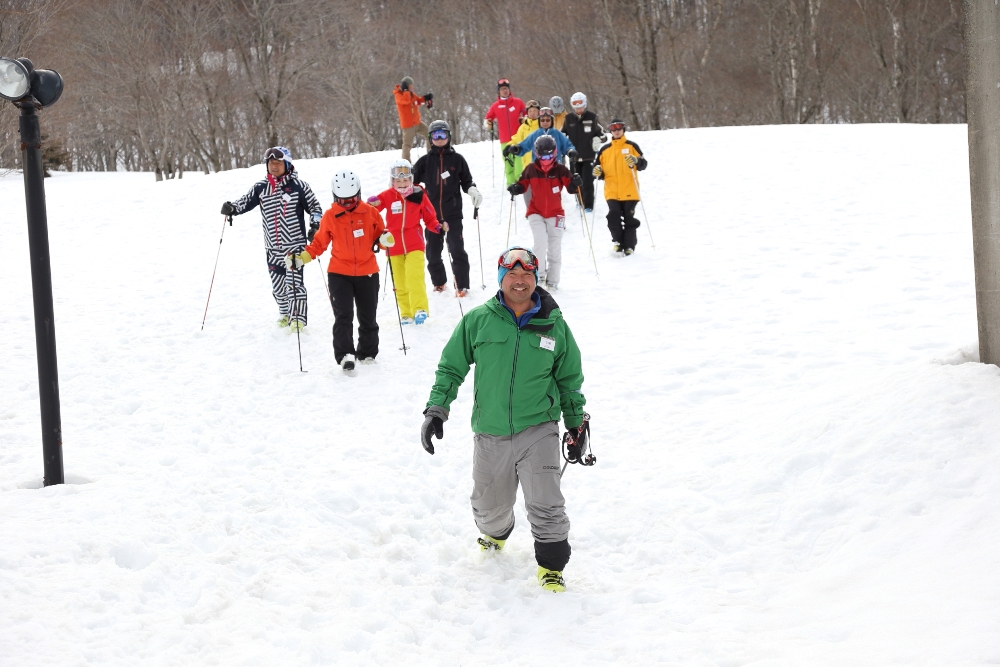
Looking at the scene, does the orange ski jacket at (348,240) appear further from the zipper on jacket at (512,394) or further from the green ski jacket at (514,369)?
the zipper on jacket at (512,394)

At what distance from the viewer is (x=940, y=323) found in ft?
25.7

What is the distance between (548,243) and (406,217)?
1.99 meters

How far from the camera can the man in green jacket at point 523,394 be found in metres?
4.39

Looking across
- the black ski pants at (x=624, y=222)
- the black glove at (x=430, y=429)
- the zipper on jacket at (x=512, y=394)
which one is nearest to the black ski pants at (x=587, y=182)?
the black ski pants at (x=624, y=222)

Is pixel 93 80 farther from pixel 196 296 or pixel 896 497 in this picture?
pixel 896 497

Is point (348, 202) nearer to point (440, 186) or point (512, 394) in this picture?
point (440, 186)

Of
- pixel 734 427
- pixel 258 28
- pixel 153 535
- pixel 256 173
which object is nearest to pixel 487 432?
pixel 153 535

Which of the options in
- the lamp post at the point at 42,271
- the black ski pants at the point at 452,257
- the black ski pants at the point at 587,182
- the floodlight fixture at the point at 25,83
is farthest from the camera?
the black ski pants at the point at 587,182

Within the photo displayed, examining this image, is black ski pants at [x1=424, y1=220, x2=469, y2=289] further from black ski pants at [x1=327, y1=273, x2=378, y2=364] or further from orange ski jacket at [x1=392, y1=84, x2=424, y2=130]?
orange ski jacket at [x1=392, y1=84, x2=424, y2=130]

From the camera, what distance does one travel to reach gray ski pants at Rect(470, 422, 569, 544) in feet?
14.4

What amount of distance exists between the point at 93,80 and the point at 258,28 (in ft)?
22.1

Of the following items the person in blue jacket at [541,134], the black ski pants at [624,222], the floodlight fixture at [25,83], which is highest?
the person in blue jacket at [541,134]

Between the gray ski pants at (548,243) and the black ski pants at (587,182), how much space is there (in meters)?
3.64

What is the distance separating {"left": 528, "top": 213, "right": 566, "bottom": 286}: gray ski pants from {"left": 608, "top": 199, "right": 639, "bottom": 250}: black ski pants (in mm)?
1766
